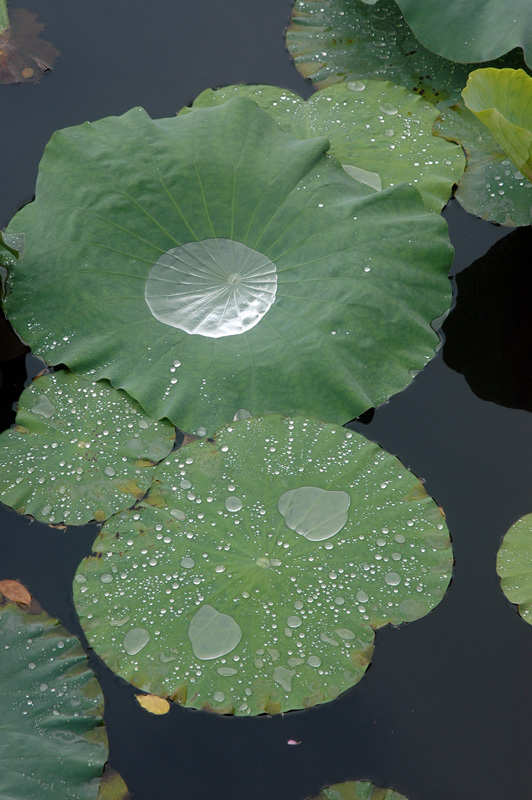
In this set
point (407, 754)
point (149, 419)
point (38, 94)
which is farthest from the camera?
point (38, 94)

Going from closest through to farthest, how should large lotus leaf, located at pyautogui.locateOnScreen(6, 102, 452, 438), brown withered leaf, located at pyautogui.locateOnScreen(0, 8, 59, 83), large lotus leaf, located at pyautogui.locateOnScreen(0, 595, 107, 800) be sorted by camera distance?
large lotus leaf, located at pyautogui.locateOnScreen(0, 595, 107, 800)
large lotus leaf, located at pyautogui.locateOnScreen(6, 102, 452, 438)
brown withered leaf, located at pyautogui.locateOnScreen(0, 8, 59, 83)

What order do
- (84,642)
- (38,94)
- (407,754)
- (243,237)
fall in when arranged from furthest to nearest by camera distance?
1. (38,94)
2. (243,237)
3. (84,642)
4. (407,754)

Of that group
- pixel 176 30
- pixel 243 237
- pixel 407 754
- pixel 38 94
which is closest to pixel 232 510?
pixel 407 754

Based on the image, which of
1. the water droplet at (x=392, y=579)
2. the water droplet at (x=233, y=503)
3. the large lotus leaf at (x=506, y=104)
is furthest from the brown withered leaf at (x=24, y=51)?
the water droplet at (x=392, y=579)

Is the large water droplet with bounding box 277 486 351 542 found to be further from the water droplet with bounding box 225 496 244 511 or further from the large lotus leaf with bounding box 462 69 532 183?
the large lotus leaf with bounding box 462 69 532 183

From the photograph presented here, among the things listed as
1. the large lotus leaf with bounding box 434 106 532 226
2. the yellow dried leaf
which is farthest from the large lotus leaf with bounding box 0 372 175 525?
the large lotus leaf with bounding box 434 106 532 226

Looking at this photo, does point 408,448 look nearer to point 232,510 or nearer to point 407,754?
point 232,510

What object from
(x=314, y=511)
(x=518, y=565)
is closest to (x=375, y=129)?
(x=314, y=511)

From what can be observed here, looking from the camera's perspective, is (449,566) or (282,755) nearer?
(282,755)
